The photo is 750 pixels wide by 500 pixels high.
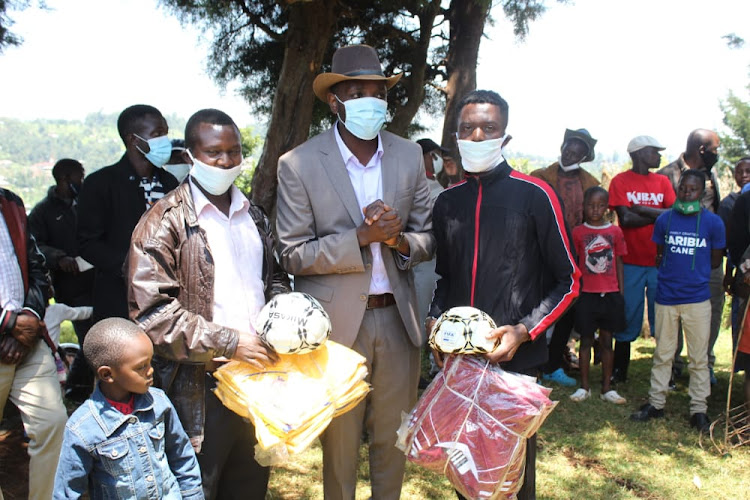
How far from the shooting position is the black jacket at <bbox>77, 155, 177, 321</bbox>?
361cm

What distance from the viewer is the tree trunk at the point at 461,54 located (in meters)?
7.05

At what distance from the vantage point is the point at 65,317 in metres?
4.70

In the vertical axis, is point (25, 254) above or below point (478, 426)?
above

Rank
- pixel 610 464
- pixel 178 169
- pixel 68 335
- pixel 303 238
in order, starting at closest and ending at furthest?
pixel 303 238 < pixel 610 464 < pixel 178 169 < pixel 68 335

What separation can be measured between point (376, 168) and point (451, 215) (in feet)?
1.52

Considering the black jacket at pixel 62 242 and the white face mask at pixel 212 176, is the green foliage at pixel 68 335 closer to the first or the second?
the black jacket at pixel 62 242

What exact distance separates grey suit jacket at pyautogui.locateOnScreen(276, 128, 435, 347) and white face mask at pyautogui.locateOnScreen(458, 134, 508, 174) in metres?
0.36

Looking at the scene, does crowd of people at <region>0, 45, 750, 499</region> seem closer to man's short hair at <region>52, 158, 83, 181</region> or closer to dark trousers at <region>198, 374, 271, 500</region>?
dark trousers at <region>198, 374, 271, 500</region>

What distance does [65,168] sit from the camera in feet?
20.3

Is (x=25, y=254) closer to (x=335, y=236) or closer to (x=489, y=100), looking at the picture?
(x=335, y=236)

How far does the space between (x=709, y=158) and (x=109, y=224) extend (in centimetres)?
551

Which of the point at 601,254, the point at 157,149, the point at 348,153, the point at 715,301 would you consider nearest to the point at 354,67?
the point at 348,153

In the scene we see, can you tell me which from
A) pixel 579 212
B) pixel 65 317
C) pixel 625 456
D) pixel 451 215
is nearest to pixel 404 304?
pixel 451 215

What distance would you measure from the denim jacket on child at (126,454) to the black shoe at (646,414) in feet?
13.6
